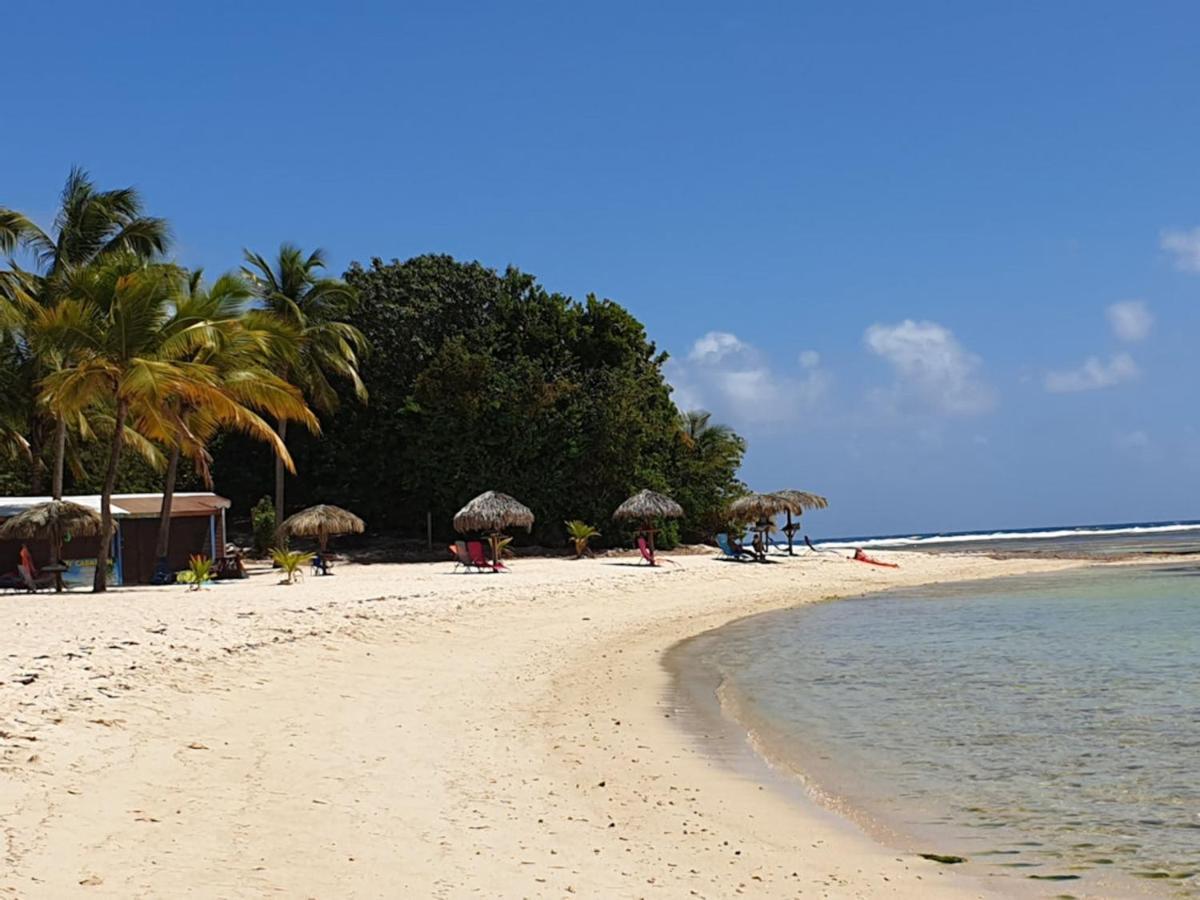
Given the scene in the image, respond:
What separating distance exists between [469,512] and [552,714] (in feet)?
50.8

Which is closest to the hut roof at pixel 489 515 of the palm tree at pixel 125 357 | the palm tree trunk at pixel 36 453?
the palm tree at pixel 125 357

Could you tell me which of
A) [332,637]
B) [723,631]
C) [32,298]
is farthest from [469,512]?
[332,637]

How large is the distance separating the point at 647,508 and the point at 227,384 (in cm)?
1012

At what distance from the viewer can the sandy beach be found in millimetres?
4496

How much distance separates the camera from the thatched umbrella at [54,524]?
714 inches

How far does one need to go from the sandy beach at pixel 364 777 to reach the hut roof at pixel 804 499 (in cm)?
1691

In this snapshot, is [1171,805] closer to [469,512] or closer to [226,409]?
[226,409]

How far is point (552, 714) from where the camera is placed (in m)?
8.91

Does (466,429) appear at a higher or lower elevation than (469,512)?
higher

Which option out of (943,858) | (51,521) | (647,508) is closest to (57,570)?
(51,521)

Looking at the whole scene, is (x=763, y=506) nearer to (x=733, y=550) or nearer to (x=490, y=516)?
(x=733, y=550)

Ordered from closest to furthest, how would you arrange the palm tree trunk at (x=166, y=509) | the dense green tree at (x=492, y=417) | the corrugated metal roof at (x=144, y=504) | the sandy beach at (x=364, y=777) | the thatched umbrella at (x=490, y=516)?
the sandy beach at (x=364, y=777)
the palm tree trunk at (x=166, y=509)
the corrugated metal roof at (x=144, y=504)
the thatched umbrella at (x=490, y=516)
the dense green tree at (x=492, y=417)

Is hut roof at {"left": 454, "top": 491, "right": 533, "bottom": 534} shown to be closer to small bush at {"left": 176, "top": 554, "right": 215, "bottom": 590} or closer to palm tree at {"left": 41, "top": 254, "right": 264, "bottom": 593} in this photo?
small bush at {"left": 176, "top": 554, "right": 215, "bottom": 590}

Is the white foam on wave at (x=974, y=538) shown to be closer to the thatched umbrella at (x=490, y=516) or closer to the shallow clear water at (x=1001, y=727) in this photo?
the thatched umbrella at (x=490, y=516)
